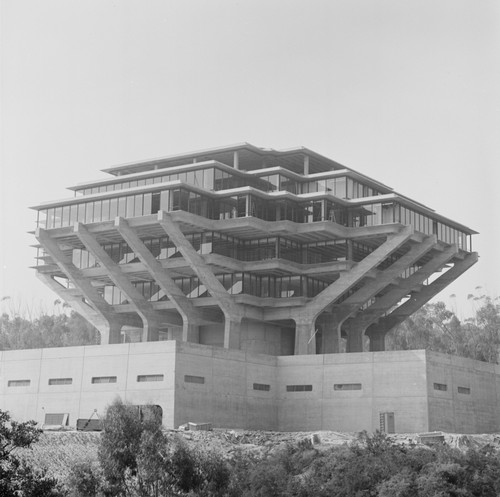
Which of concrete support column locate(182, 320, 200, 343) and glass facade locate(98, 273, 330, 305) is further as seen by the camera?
glass facade locate(98, 273, 330, 305)

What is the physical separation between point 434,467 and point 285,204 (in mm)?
41959

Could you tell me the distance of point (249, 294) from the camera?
3622 inches

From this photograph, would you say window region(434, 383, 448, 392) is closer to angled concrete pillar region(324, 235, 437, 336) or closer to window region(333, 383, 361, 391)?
window region(333, 383, 361, 391)

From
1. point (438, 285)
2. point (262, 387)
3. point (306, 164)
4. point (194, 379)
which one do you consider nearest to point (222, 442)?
point (194, 379)

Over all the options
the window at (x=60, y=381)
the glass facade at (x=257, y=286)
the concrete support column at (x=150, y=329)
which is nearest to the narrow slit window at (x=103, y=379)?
the window at (x=60, y=381)

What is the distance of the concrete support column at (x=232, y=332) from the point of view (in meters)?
89.6

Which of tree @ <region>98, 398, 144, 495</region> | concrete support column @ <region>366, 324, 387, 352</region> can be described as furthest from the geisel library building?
tree @ <region>98, 398, 144, 495</region>

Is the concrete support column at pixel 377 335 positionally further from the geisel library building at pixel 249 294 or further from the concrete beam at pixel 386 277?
the concrete beam at pixel 386 277

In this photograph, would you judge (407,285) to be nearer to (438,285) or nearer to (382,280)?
(438,285)

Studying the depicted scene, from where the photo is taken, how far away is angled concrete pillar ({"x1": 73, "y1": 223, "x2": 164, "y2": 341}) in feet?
295

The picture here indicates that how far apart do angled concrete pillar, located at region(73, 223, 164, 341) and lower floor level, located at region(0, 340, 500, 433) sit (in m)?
8.88

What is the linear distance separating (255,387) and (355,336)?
1975 centimetres

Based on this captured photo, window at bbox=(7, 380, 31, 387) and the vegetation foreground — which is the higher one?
window at bbox=(7, 380, 31, 387)

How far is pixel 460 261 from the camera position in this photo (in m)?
104
